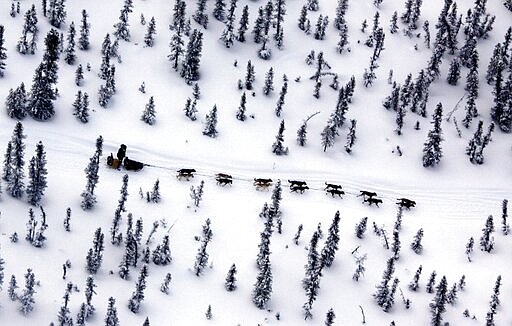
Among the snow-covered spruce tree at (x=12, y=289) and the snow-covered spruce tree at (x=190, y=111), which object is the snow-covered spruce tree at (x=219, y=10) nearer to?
the snow-covered spruce tree at (x=190, y=111)

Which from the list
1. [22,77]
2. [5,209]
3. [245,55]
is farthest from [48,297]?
[245,55]

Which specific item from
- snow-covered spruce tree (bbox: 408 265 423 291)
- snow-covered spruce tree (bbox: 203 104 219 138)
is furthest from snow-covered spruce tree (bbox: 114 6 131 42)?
snow-covered spruce tree (bbox: 408 265 423 291)

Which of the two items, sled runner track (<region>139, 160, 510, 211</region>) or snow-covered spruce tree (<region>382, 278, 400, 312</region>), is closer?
snow-covered spruce tree (<region>382, 278, 400, 312</region>)

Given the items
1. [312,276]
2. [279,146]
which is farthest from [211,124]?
[312,276]

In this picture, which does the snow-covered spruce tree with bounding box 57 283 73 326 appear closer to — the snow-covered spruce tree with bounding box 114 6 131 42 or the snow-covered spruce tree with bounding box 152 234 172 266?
the snow-covered spruce tree with bounding box 152 234 172 266

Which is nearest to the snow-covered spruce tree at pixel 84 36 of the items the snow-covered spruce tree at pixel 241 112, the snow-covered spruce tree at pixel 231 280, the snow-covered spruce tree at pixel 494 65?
the snow-covered spruce tree at pixel 241 112

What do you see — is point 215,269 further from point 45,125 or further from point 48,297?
point 45,125
